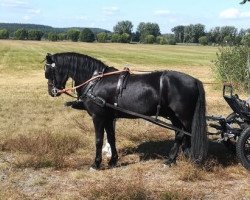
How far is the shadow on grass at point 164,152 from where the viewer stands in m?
8.40

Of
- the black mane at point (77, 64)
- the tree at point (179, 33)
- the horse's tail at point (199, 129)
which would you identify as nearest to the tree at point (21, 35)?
the tree at point (179, 33)

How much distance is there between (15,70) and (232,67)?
58.7ft

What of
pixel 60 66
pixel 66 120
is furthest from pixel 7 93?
pixel 60 66

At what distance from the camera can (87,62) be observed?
804 centimetres

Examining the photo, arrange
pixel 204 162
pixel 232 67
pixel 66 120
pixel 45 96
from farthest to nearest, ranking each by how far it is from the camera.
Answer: pixel 232 67, pixel 45 96, pixel 66 120, pixel 204 162

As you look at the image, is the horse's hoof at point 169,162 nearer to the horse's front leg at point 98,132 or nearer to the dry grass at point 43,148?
the horse's front leg at point 98,132

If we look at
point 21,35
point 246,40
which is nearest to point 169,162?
point 246,40

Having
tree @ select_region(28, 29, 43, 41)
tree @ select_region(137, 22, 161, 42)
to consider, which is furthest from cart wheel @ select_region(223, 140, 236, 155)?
tree @ select_region(137, 22, 161, 42)

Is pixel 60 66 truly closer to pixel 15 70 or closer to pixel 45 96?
pixel 45 96

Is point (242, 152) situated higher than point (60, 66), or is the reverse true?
point (60, 66)

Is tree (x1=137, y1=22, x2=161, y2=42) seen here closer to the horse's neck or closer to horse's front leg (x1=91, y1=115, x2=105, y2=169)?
the horse's neck

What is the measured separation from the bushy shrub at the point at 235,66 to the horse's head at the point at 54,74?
38.0ft

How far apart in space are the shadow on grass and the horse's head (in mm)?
1881

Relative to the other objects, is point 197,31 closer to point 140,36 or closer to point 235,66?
point 140,36
